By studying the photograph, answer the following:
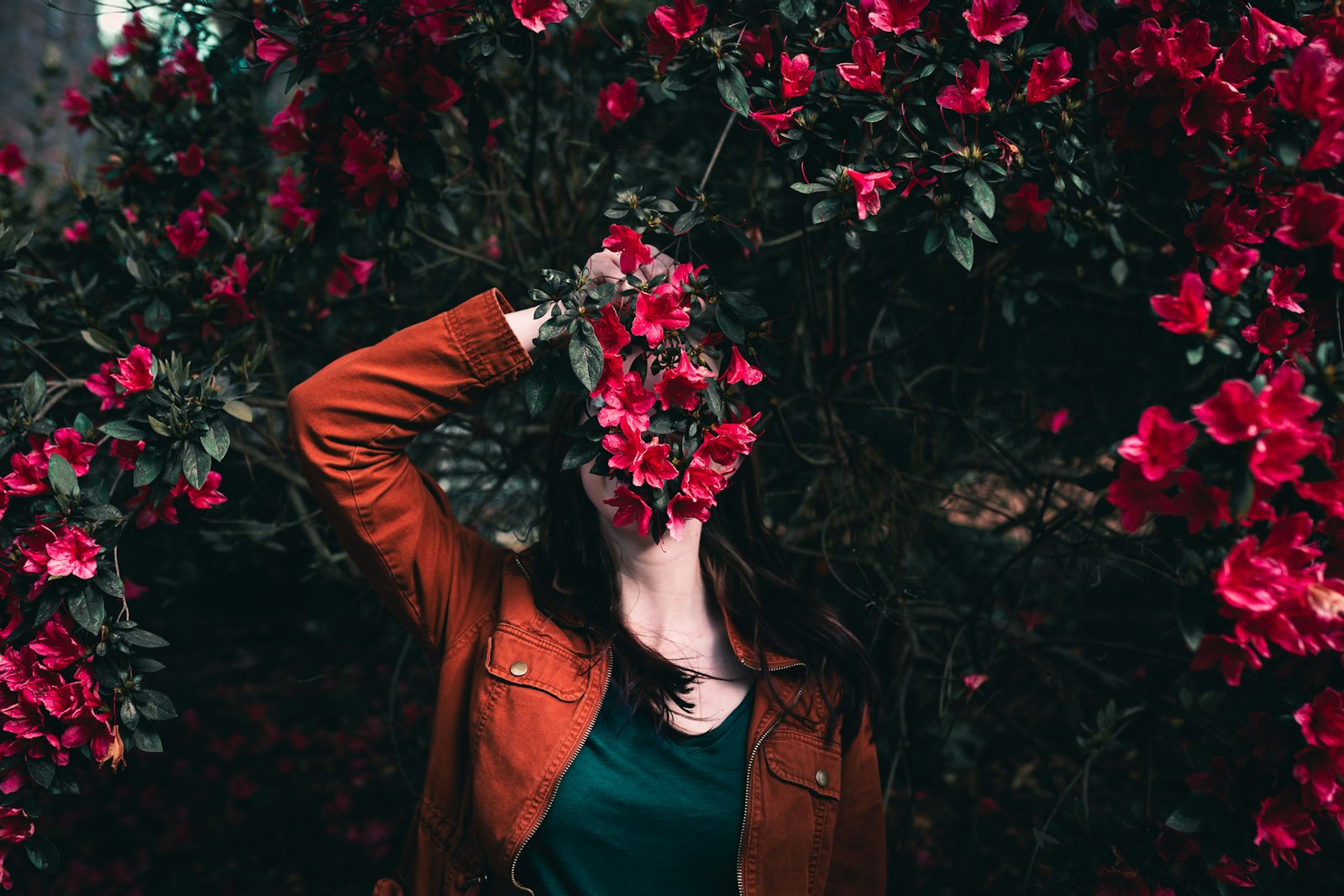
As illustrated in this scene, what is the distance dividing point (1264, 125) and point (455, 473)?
199 cm

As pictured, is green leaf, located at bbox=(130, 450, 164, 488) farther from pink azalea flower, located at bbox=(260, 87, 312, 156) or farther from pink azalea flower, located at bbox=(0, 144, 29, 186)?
pink azalea flower, located at bbox=(0, 144, 29, 186)

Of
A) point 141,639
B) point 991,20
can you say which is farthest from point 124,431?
point 991,20

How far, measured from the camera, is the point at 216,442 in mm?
1283

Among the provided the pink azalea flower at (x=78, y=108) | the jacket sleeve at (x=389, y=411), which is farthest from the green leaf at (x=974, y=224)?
the pink azalea flower at (x=78, y=108)

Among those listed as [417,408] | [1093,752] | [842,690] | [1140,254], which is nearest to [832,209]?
[417,408]

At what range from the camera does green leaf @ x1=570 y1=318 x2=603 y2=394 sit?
1062 millimetres

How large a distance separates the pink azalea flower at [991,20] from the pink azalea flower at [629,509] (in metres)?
0.75

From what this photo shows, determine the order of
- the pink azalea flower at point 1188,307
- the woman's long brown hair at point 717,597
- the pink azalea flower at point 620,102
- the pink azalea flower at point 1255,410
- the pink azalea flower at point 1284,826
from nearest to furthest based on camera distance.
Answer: the pink azalea flower at point 1255,410 → the pink azalea flower at point 1188,307 → the pink azalea flower at point 1284,826 → the woman's long brown hair at point 717,597 → the pink azalea flower at point 620,102

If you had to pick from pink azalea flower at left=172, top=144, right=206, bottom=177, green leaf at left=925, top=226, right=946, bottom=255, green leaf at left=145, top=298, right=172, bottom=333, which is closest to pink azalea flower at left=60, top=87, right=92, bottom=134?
pink azalea flower at left=172, top=144, right=206, bottom=177

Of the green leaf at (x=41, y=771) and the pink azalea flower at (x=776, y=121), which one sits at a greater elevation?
the pink azalea flower at (x=776, y=121)

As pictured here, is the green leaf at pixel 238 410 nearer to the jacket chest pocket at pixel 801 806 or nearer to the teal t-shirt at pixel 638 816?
the teal t-shirt at pixel 638 816

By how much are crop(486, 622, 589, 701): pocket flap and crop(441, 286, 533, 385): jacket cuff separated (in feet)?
1.40

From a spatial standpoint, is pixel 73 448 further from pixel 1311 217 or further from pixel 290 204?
pixel 1311 217

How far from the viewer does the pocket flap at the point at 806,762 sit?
143 centimetres
